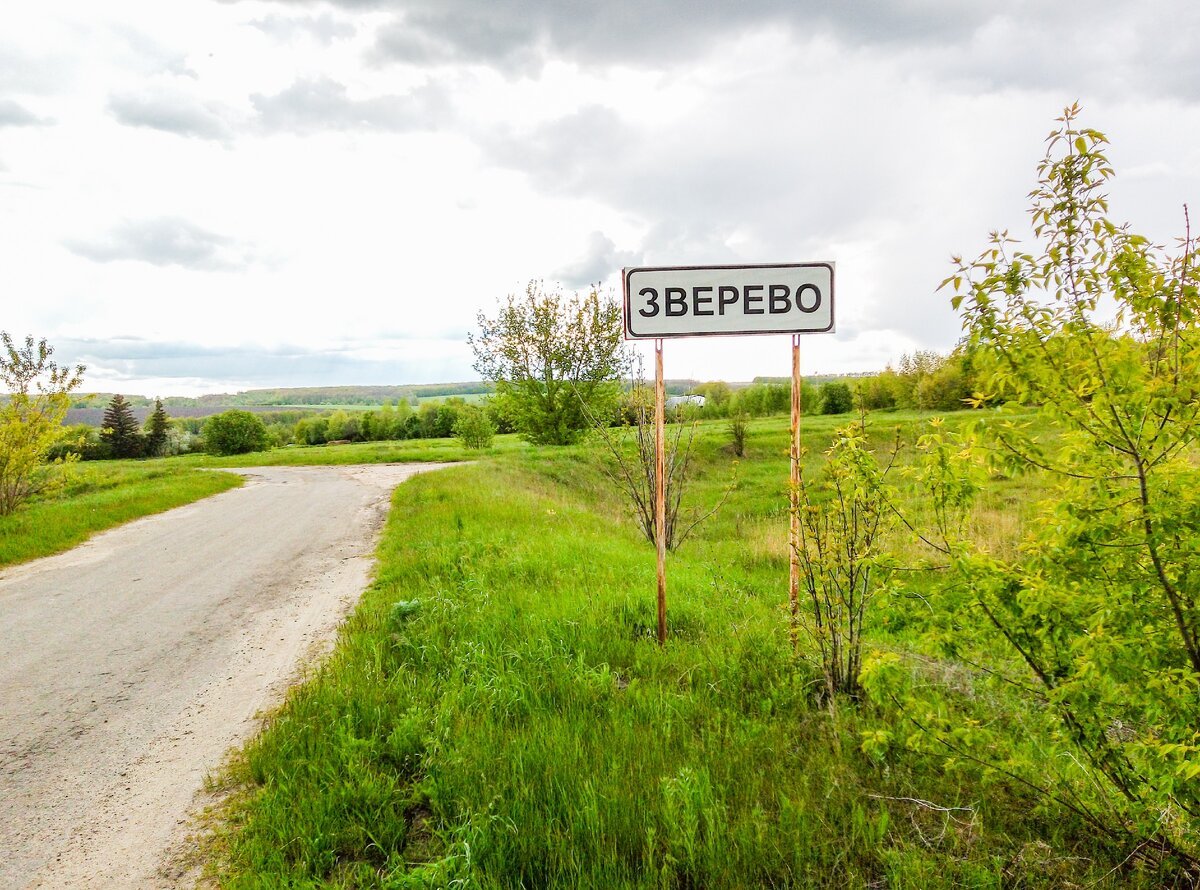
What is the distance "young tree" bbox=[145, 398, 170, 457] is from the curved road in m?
62.6

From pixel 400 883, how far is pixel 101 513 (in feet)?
44.4

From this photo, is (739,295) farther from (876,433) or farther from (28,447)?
(876,433)

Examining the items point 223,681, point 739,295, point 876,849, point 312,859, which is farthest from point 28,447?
point 876,849

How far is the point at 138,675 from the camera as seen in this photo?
499 centimetres

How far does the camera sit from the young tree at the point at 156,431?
200ft

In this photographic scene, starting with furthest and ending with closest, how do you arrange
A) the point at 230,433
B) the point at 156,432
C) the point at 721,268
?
the point at 156,432 < the point at 230,433 < the point at 721,268

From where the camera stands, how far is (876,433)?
33.4m

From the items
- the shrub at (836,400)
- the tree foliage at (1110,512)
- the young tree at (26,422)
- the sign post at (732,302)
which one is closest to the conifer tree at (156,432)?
the young tree at (26,422)

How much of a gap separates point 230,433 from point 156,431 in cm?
843

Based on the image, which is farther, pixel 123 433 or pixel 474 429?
pixel 123 433

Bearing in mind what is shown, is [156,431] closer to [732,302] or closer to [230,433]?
[230,433]

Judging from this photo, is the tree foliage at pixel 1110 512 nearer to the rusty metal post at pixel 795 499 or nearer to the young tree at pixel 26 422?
the rusty metal post at pixel 795 499

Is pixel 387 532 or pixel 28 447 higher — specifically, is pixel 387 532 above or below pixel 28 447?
below

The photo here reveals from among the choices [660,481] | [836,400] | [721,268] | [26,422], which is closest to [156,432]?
[26,422]
